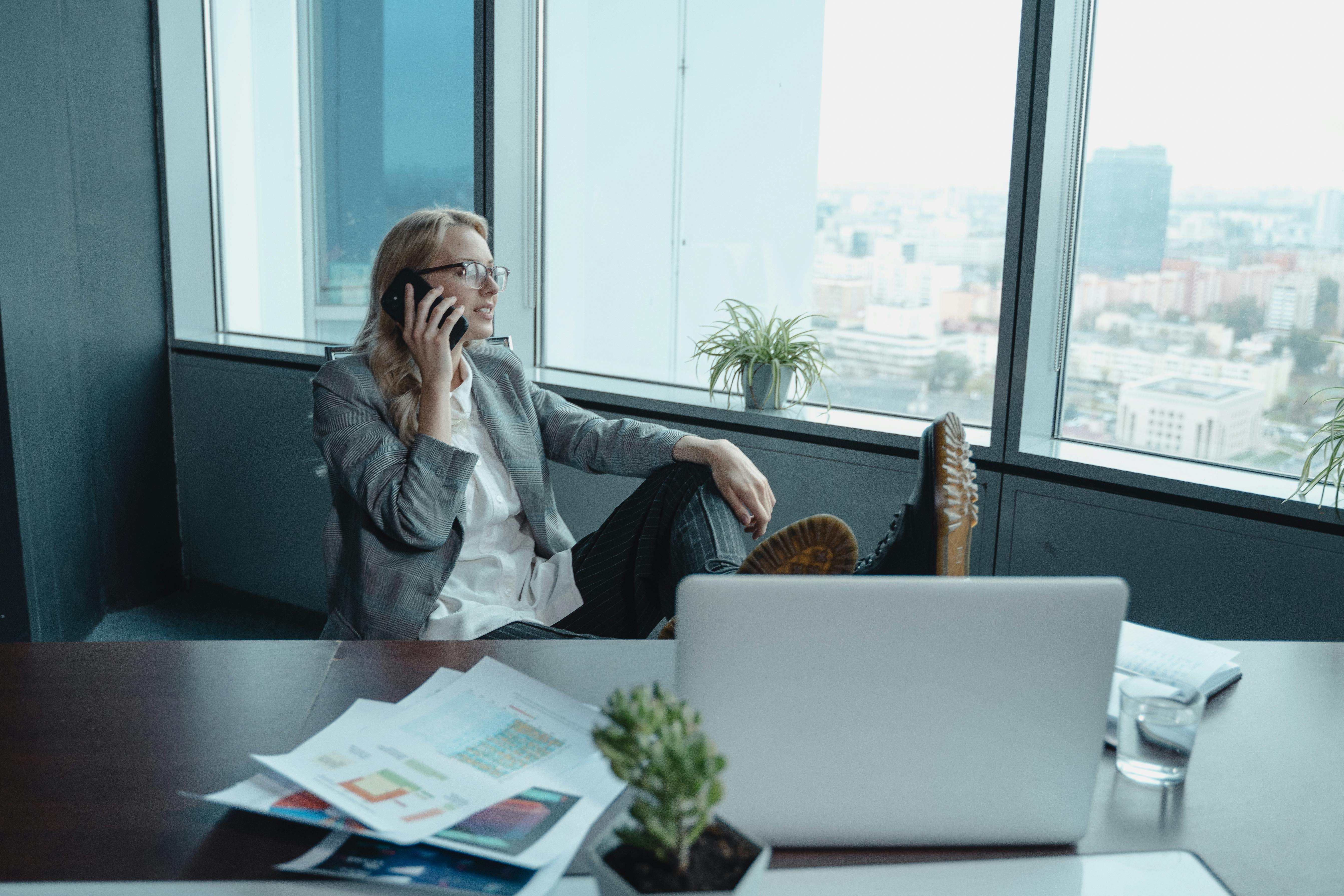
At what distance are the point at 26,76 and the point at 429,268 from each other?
1540mm

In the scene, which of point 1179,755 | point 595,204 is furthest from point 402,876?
point 595,204

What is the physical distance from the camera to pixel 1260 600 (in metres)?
2.08

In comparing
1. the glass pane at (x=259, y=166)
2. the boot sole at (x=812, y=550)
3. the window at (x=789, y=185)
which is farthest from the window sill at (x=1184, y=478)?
the glass pane at (x=259, y=166)

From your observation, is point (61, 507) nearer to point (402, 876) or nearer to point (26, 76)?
point (26, 76)

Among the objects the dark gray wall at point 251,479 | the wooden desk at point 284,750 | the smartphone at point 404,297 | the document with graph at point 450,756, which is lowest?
the dark gray wall at point 251,479

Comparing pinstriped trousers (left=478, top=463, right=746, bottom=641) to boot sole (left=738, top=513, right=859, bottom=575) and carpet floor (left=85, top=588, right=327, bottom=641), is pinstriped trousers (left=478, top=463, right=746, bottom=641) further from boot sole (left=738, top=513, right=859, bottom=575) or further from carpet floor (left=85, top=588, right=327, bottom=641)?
carpet floor (left=85, top=588, right=327, bottom=641)

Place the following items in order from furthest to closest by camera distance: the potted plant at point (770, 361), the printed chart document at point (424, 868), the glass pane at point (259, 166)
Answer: the glass pane at point (259, 166) < the potted plant at point (770, 361) < the printed chart document at point (424, 868)

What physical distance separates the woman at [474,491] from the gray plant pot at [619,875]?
107cm

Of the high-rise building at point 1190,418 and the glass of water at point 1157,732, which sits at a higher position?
the high-rise building at point 1190,418

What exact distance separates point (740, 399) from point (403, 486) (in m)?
1.22

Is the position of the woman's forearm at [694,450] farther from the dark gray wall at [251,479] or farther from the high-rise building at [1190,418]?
the dark gray wall at [251,479]

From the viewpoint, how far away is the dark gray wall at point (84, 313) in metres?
2.79

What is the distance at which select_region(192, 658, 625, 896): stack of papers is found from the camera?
79cm

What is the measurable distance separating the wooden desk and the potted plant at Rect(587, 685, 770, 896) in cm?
21
